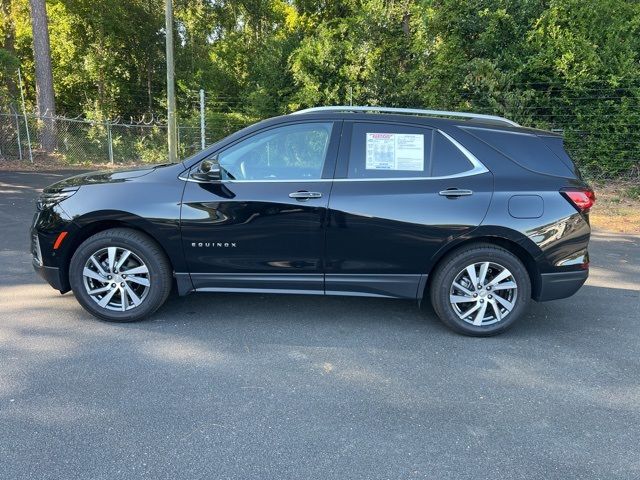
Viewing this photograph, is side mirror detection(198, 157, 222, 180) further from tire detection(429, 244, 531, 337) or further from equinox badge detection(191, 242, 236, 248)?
tire detection(429, 244, 531, 337)

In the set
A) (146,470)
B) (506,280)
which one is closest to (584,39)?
(506,280)

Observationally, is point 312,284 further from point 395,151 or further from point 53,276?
point 53,276

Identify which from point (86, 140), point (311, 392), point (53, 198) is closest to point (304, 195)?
point (311, 392)

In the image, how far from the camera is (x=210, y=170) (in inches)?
164

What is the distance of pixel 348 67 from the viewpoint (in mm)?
13398

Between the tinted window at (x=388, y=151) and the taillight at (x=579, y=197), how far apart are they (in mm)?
1111

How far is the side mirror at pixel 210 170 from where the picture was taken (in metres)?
4.16

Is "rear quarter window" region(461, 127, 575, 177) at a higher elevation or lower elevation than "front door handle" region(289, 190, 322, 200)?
higher

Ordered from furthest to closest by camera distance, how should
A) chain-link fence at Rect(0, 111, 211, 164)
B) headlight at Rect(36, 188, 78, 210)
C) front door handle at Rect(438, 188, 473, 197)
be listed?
chain-link fence at Rect(0, 111, 211, 164)
headlight at Rect(36, 188, 78, 210)
front door handle at Rect(438, 188, 473, 197)

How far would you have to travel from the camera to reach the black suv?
413 centimetres

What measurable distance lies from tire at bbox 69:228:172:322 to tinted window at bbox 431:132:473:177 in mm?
2371

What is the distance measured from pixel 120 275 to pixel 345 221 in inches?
75.4

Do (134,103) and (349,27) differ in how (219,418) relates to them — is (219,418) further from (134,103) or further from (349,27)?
(134,103)

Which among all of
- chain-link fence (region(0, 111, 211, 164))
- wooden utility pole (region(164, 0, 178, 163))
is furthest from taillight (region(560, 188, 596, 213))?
chain-link fence (region(0, 111, 211, 164))
